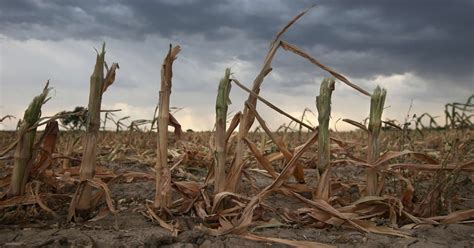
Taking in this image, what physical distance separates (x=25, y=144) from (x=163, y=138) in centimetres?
77

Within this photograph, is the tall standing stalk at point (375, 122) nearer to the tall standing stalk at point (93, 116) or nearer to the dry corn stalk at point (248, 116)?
the dry corn stalk at point (248, 116)

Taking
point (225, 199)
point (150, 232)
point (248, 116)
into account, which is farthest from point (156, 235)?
point (248, 116)

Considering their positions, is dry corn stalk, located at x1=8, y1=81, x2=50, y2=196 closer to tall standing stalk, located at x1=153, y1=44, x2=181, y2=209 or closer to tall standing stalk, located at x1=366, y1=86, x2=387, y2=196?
tall standing stalk, located at x1=153, y1=44, x2=181, y2=209

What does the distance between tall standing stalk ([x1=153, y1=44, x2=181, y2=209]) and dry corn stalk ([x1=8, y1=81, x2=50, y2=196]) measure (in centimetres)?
68

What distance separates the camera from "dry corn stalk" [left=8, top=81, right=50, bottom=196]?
8.88 ft

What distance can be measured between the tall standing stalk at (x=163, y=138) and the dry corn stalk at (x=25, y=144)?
679 millimetres

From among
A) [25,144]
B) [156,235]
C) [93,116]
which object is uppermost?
[93,116]

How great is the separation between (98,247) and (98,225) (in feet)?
1.31

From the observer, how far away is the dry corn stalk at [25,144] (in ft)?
8.88

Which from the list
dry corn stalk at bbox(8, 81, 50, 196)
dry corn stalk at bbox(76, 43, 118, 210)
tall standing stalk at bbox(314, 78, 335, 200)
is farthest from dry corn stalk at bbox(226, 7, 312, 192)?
dry corn stalk at bbox(8, 81, 50, 196)

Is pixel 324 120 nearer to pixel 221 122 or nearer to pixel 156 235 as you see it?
pixel 221 122

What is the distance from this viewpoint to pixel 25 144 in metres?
2.73

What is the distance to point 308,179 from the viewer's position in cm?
364

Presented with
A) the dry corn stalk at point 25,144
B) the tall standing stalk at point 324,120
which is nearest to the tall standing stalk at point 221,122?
the tall standing stalk at point 324,120
